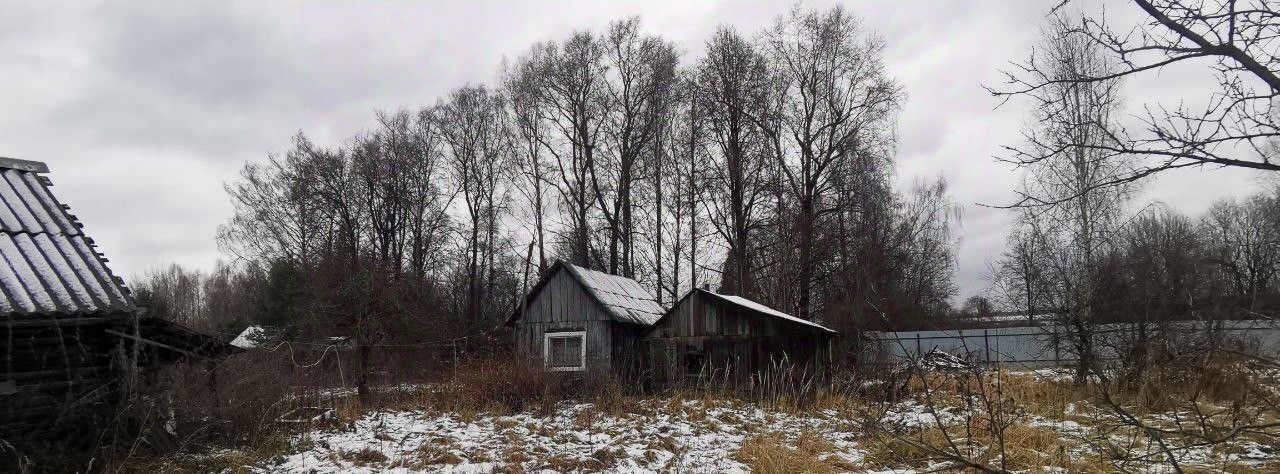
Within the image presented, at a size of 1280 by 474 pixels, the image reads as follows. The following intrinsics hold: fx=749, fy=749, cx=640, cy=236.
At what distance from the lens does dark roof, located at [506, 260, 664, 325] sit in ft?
57.4

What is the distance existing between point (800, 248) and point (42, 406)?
2037 centimetres

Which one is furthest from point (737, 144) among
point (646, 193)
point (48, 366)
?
point (48, 366)

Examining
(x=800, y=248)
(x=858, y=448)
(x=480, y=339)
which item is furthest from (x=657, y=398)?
(x=800, y=248)

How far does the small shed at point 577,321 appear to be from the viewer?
17.2 meters

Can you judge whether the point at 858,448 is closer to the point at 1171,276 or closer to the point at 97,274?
the point at 97,274

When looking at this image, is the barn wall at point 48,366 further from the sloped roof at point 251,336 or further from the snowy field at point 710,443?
the sloped roof at point 251,336

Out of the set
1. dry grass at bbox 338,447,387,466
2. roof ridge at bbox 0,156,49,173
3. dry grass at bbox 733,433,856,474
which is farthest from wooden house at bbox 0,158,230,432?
dry grass at bbox 733,433,856,474

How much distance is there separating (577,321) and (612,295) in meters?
1.21

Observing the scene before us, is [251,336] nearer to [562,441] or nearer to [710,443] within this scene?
[562,441]

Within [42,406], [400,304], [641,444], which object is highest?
[400,304]

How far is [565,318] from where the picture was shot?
18.0 meters

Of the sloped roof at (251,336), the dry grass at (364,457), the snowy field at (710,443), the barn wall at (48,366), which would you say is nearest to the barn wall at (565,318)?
the snowy field at (710,443)

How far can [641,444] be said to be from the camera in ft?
29.3

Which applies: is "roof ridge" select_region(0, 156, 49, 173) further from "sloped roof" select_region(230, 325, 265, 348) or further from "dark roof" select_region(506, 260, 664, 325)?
"sloped roof" select_region(230, 325, 265, 348)
